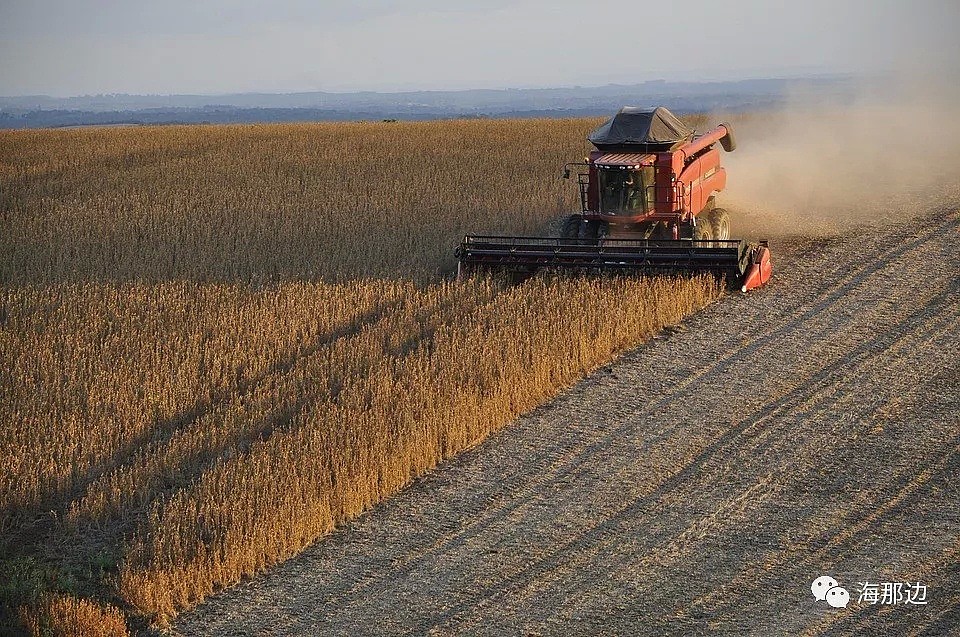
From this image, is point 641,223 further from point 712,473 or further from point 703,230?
point 712,473

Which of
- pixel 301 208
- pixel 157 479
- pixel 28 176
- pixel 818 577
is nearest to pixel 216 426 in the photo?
pixel 157 479

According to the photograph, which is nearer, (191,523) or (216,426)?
(191,523)

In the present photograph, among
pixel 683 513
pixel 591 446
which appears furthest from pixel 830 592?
pixel 591 446

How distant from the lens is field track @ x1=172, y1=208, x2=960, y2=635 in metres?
6.26

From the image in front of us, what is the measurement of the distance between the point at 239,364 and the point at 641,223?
17.7 feet

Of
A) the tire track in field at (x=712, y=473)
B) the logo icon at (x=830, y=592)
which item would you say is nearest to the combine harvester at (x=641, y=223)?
the tire track in field at (x=712, y=473)

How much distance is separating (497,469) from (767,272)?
5.61 m

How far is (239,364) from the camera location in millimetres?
10188

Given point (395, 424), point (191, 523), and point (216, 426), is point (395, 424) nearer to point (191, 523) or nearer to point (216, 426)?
point (216, 426)

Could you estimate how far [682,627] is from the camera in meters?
6.05

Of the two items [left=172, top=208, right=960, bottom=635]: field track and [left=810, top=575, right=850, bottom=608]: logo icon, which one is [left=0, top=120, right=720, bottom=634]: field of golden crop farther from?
[left=810, top=575, right=850, bottom=608]: logo icon

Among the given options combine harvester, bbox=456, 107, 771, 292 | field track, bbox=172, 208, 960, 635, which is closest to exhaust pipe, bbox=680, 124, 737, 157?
combine harvester, bbox=456, 107, 771, 292

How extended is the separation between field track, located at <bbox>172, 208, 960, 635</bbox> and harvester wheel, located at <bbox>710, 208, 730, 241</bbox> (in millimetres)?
3159

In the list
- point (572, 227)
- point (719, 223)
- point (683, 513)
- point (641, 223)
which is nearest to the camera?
point (683, 513)
